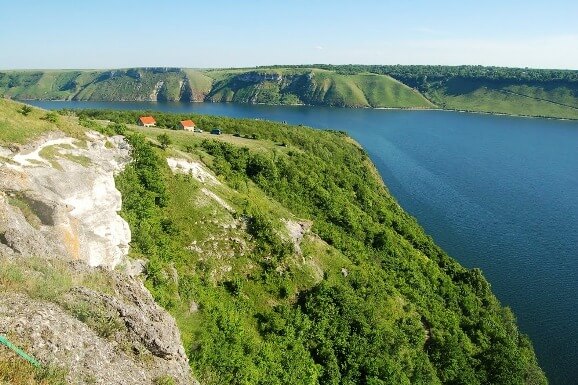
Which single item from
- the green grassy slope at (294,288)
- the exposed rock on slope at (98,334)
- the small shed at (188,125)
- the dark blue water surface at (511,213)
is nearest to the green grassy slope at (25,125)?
the green grassy slope at (294,288)

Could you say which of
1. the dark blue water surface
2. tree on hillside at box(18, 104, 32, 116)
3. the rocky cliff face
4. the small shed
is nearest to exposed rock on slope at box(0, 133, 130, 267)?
the rocky cliff face

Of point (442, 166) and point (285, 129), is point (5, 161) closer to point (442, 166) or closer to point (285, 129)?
point (285, 129)

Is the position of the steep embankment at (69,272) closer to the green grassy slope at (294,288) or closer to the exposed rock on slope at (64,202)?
the exposed rock on slope at (64,202)

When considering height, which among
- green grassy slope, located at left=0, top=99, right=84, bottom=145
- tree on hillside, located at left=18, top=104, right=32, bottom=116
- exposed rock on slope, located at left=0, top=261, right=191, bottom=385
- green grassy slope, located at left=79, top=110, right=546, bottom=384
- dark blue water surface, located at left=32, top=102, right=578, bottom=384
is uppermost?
tree on hillside, located at left=18, top=104, right=32, bottom=116

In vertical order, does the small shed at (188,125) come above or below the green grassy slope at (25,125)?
below

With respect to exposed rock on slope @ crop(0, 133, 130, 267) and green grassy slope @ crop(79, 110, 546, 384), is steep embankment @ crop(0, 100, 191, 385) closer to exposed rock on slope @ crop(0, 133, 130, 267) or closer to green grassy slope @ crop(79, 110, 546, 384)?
exposed rock on slope @ crop(0, 133, 130, 267)

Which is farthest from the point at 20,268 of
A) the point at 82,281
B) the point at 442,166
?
the point at 442,166
